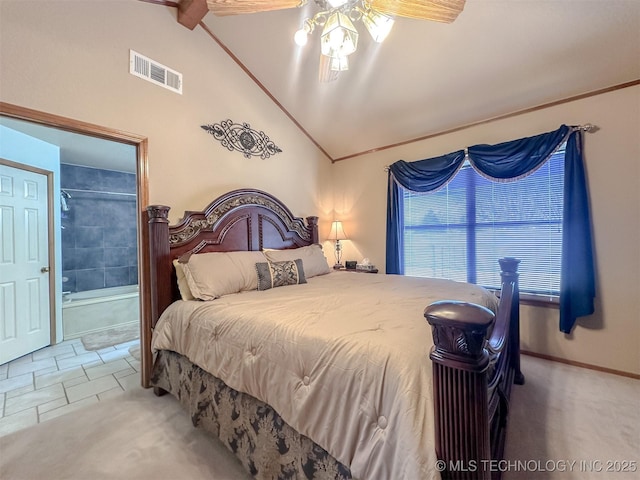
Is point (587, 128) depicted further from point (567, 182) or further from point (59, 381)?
point (59, 381)

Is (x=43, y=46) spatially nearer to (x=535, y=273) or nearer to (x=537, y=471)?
(x=537, y=471)

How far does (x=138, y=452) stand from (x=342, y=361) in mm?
1432

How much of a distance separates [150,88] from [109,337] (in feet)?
9.98

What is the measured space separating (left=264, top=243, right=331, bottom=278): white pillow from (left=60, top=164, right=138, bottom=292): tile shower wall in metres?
3.28

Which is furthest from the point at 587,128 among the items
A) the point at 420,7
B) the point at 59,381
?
the point at 59,381

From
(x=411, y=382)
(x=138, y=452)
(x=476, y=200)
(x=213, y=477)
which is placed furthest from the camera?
(x=476, y=200)

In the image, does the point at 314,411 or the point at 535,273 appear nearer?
the point at 314,411

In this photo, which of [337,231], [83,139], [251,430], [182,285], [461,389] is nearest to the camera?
[461,389]

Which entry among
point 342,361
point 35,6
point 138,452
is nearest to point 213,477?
point 138,452

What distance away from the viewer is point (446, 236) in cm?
336

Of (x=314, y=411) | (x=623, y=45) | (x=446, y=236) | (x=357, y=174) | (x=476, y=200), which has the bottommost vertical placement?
(x=314, y=411)

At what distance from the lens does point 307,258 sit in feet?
9.82

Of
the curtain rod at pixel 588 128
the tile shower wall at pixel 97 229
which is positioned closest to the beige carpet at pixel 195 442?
the curtain rod at pixel 588 128

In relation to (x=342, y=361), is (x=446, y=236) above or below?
above
